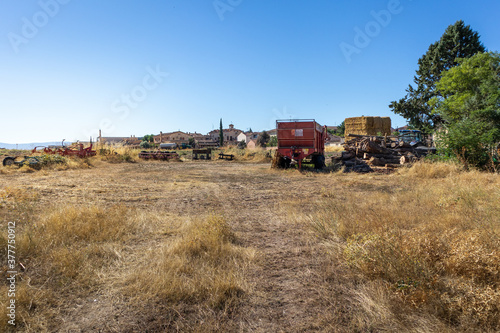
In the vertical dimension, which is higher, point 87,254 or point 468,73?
point 468,73

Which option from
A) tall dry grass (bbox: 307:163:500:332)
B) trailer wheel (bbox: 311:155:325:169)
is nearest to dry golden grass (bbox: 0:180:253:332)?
tall dry grass (bbox: 307:163:500:332)

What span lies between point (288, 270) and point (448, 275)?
5.47 ft

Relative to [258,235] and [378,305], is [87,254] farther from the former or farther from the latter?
[378,305]

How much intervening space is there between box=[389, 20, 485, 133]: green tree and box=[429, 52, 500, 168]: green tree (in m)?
4.36

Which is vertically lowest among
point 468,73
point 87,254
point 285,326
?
point 285,326

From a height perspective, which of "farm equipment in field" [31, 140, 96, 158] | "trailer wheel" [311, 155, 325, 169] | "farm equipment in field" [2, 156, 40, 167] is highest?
"farm equipment in field" [31, 140, 96, 158]

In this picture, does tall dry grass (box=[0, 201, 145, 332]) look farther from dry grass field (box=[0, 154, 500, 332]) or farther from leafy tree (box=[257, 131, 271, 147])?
leafy tree (box=[257, 131, 271, 147])

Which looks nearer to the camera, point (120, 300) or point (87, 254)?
point (120, 300)

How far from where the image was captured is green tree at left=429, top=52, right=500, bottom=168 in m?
10.3

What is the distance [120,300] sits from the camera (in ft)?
8.33

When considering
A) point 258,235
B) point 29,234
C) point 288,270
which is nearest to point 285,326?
point 288,270

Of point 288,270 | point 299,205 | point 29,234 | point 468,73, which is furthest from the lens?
point 468,73

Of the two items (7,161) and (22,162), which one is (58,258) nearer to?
(22,162)

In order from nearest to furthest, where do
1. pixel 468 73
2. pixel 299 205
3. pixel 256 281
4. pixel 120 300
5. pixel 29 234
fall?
pixel 120 300 → pixel 256 281 → pixel 29 234 → pixel 299 205 → pixel 468 73
